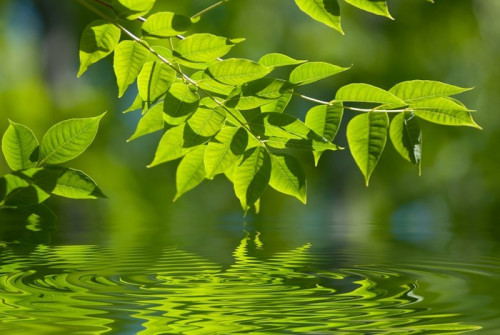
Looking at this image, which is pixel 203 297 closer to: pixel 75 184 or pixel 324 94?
pixel 75 184

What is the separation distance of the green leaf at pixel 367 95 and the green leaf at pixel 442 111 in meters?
0.07

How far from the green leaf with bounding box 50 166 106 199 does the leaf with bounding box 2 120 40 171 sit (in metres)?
0.05

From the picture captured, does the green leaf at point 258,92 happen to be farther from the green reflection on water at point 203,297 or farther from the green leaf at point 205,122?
the green reflection on water at point 203,297

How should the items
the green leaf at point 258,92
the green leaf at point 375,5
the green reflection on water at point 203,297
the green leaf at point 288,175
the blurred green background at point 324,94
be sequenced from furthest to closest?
the blurred green background at point 324,94, the green reflection on water at point 203,297, the green leaf at point 288,175, the green leaf at point 258,92, the green leaf at point 375,5

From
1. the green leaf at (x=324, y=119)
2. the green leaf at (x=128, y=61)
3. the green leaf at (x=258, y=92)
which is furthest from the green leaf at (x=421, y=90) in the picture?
the green leaf at (x=128, y=61)

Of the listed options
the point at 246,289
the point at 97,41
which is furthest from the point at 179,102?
the point at 246,289

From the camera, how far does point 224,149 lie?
4.19 feet

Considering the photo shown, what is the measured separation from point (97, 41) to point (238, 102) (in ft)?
0.89

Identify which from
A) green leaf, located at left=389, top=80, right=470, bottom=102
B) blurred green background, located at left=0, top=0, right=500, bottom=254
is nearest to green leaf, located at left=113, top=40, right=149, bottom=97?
green leaf, located at left=389, top=80, right=470, bottom=102

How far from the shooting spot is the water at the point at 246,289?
1.50 metres

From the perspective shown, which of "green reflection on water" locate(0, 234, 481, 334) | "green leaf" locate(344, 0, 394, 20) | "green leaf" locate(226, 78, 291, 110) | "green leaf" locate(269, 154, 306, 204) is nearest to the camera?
"green leaf" locate(344, 0, 394, 20)

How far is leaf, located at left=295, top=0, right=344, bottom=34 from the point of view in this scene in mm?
1113

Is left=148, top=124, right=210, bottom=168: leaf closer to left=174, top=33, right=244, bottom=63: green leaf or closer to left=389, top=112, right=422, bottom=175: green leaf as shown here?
left=174, top=33, right=244, bottom=63: green leaf

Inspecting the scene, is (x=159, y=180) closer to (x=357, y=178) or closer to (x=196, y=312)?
(x=357, y=178)
